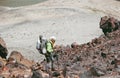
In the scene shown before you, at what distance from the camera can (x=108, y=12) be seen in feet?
125

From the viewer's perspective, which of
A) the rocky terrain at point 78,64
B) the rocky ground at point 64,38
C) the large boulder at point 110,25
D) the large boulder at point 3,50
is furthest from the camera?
the large boulder at point 110,25

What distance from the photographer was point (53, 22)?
3416 cm

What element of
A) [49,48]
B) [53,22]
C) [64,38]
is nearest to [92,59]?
[49,48]

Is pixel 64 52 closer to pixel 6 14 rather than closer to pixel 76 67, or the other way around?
pixel 76 67

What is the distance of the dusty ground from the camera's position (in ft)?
95.6

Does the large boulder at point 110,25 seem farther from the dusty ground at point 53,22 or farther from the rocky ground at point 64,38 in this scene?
the dusty ground at point 53,22

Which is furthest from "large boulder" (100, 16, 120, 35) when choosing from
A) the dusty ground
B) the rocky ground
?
the dusty ground

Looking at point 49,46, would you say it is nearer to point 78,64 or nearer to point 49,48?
point 49,48

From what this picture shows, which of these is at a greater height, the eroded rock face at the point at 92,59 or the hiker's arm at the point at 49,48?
the hiker's arm at the point at 49,48

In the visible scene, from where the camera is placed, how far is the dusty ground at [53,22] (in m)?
29.1

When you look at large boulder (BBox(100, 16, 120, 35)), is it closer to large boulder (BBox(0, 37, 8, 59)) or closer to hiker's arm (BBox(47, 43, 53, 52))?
large boulder (BBox(0, 37, 8, 59))

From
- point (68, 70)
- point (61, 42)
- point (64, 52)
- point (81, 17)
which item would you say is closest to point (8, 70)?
point (68, 70)

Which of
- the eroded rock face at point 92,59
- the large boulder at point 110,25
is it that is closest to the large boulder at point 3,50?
the eroded rock face at point 92,59

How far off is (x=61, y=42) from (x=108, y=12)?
10884mm
